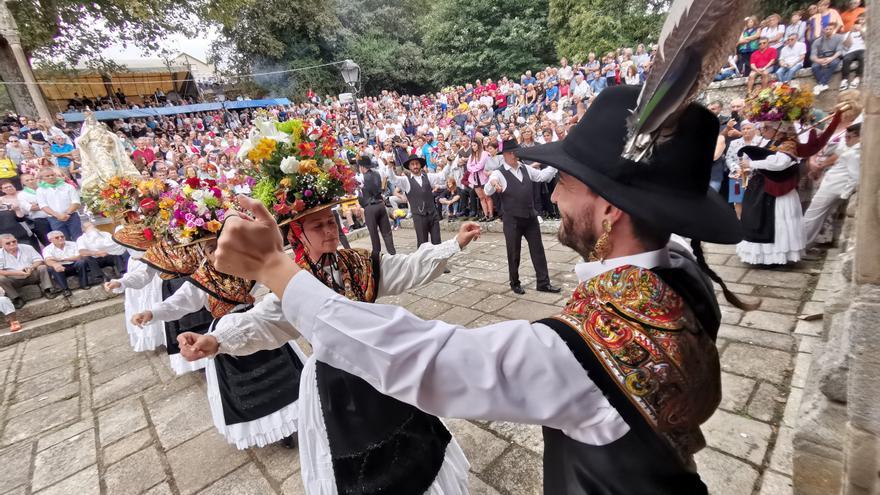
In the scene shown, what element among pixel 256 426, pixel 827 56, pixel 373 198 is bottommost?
pixel 256 426

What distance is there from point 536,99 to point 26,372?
16442mm

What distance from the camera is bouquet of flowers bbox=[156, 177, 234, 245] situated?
2.86 metres

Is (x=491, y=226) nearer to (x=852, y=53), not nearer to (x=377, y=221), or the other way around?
(x=377, y=221)

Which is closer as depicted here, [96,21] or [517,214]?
[517,214]

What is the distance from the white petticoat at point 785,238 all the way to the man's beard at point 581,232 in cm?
519

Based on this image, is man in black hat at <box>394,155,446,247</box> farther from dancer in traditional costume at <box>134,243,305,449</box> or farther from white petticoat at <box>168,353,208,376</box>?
dancer in traditional costume at <box>134,243,305,449</box>

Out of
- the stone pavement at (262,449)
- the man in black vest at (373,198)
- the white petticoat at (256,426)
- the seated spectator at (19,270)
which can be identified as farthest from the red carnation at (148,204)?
the seated spectator at (19,270)

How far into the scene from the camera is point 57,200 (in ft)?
25.8

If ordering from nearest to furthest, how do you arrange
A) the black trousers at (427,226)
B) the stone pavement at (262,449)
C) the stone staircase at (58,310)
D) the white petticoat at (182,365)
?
the stone pavement at (262,449) < the white petticoat at (182,365) < the stone staircase at (58,310) < the black trousers at (427,226)

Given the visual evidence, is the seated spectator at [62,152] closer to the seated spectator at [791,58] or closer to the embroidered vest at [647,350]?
the embroidered vest at [647,350]

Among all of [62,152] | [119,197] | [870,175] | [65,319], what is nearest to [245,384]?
[119,197]

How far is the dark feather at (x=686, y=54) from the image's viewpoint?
0.72m

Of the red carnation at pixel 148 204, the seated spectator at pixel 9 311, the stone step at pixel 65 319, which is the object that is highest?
the red carnation at pixel 148 204

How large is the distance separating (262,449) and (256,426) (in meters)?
0.40
